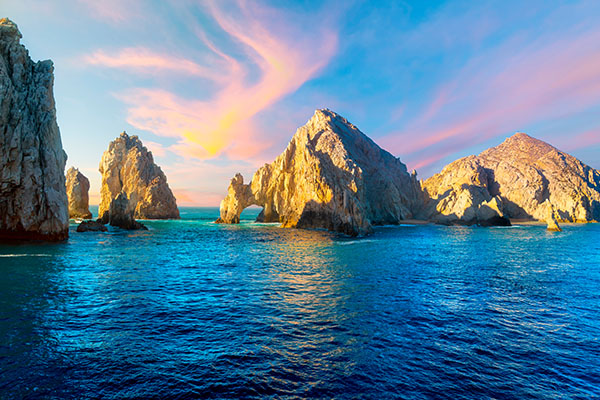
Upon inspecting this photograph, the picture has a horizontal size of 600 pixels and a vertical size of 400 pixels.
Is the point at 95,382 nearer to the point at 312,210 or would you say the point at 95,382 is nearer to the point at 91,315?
the point at 91,315

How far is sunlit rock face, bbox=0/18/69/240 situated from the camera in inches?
1455

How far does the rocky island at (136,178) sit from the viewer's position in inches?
4513

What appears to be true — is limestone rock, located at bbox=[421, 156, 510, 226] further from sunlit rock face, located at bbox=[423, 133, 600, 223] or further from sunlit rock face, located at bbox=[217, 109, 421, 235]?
sunlit rock face, located at bbox=[217, 109, 421, 235]

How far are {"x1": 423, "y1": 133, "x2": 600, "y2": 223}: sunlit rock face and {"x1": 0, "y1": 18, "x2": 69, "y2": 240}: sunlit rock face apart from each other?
122400mm

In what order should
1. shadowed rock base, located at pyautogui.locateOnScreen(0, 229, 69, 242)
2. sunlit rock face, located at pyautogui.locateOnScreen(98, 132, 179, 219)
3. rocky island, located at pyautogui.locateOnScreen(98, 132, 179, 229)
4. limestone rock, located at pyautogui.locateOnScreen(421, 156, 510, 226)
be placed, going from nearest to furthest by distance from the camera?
shadowed rock base, located at pyautogui.locateOnScreen(0, 229, 69, 242) → limestone rock, located at pyautogui.locateOnScreen(421, 156, 510, 226) → rocky island, located at pyautogui.locateOnScreen(98, 132, 179, 229) → sunlit rock face, located at pyautogui.locateOnScreen(98, 132, 179, 219)

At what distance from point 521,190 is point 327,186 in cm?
12391

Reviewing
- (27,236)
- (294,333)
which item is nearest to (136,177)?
(27,236)

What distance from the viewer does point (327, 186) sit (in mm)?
77000

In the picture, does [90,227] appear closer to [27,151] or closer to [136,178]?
[27,151]

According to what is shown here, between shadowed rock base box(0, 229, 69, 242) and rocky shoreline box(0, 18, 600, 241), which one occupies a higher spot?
rocky shoreline box(0, 18, 600, 241)

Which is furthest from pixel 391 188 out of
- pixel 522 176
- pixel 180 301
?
pixel 180 301

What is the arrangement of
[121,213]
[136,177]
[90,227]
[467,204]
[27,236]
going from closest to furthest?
[27,236]
[90,227]
[121,213]
[467,204]
[136,177]

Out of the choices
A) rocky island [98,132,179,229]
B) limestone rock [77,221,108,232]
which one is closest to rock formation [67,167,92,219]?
rocky island [98,132,179,229]

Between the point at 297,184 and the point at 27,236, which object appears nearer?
the point at 27,236
